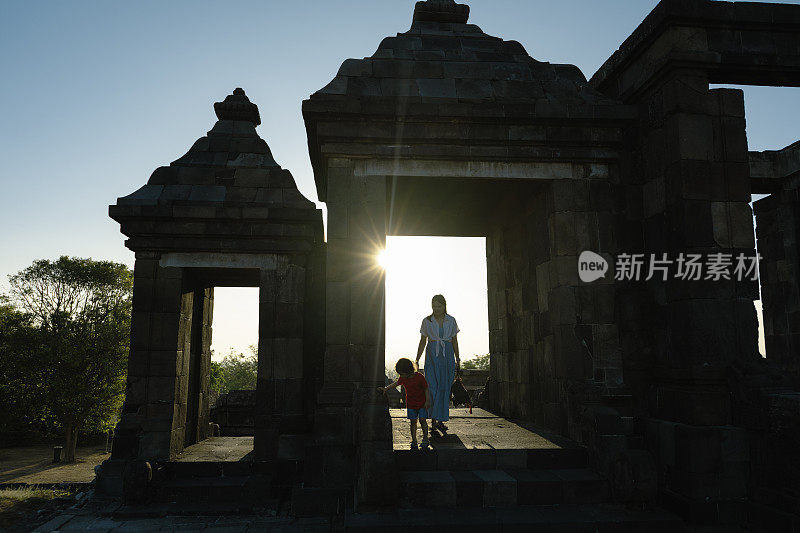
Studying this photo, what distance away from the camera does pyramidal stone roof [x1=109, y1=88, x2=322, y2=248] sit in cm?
917

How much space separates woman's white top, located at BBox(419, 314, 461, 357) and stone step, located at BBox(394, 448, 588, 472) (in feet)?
4.82

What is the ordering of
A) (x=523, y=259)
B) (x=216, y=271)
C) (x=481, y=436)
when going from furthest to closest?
(x=523, y=259) < (x=216, y=271) < (x=481, y=436)

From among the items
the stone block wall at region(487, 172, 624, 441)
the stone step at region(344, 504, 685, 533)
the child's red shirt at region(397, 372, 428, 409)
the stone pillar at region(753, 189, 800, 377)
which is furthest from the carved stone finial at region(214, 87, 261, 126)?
the stone pillar at region(753, 189, 800, 377)

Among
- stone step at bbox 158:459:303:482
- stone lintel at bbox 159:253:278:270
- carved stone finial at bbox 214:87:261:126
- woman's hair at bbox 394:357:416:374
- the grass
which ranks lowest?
the grass

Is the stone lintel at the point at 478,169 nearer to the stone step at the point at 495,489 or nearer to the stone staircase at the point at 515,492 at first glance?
the stone staircase at the point at 515,492

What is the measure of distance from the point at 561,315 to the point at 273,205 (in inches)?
208

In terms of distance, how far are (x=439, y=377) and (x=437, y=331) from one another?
2.15 ft

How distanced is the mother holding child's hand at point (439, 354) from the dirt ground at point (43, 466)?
1709cm

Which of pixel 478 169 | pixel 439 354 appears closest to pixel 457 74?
pixel 478 169

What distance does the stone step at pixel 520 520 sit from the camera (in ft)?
17.7

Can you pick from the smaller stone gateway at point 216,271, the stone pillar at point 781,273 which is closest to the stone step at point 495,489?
the smaller stone gateway at point 216,271

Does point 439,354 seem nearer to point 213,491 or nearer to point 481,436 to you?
point 481,436

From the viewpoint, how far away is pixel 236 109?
1101cm

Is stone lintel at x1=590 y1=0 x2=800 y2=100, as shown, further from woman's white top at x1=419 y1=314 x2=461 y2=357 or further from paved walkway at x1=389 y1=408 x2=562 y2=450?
paved walkway at x1=389 y1=408 x2=562 y2=450
